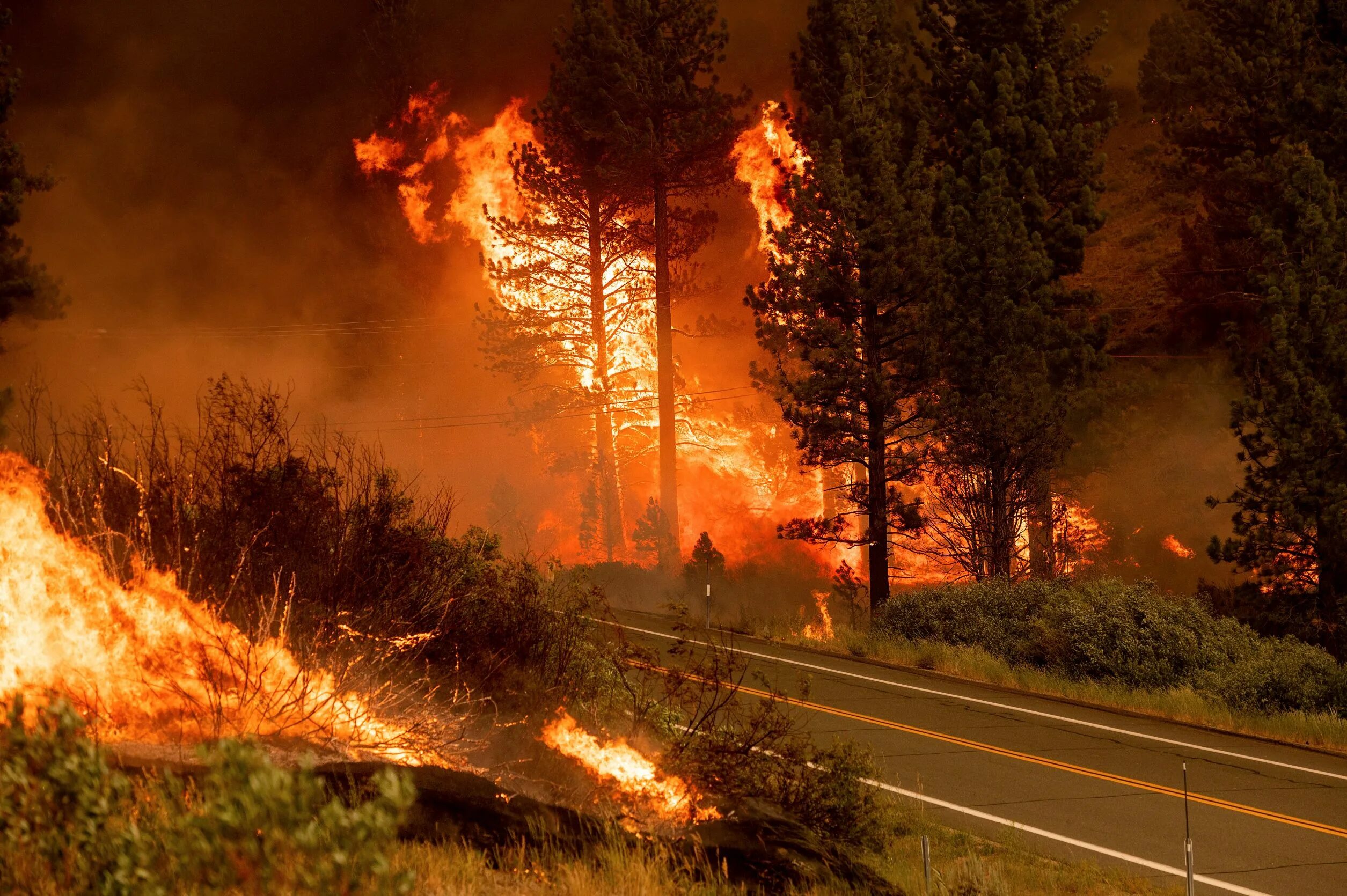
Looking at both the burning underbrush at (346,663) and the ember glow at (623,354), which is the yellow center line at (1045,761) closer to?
the burning underbrush at (346,663)

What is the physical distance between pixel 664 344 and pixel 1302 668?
2255 cm

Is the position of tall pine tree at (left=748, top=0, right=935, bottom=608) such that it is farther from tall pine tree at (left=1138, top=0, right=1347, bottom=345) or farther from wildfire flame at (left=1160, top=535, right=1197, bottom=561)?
wildfire flame at (left=1160, top=535, right=1197, bottom=561)

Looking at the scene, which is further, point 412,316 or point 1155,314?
point 412,316

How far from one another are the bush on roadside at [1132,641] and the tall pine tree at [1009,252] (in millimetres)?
3172

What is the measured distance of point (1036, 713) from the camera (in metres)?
18.7

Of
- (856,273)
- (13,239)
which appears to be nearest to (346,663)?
(13,239)

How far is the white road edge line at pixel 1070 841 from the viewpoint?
10508 millimetres

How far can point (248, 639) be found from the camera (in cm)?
900

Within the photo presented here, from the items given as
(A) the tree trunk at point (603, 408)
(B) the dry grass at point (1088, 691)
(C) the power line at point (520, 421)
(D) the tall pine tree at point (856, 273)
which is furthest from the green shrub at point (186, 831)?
(C) the power line at point (520, 421)

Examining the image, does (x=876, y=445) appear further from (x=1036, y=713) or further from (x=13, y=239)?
(x=13, y=239)

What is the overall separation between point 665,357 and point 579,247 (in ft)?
26.3

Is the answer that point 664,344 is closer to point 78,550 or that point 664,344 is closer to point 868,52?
point 868,52

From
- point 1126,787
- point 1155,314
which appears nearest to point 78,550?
point 1126,787

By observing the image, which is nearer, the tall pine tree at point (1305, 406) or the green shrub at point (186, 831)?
the green shrub at point (186, 831)
